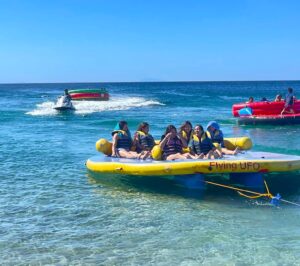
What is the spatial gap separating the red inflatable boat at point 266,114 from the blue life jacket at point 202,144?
9000mm

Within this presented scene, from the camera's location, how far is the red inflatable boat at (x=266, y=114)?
16.1m

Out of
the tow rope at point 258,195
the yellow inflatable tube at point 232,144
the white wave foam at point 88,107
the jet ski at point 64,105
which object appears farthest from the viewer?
the white wave foam at point 88,107

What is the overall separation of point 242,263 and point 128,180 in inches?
145

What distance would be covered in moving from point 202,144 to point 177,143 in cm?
47

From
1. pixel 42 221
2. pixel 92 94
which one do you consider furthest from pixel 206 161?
pixel 92 94

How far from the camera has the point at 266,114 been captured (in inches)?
666

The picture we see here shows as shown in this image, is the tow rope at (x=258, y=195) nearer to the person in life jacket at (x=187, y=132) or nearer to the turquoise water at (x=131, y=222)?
the turquoise water at (x=131, y=222)

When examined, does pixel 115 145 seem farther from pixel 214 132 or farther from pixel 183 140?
pixel 214 132

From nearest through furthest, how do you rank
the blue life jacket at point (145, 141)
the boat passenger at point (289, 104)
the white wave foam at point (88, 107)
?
the blue life jacket at point (145, 141) < the boat passenger at point (289, 104) < the white wave foam at point (88, 107)

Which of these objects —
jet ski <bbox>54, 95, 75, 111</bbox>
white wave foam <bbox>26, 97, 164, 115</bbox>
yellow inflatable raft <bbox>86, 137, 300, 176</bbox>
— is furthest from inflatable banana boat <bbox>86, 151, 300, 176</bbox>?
white wave foam <bbox>26, 97, 164, 115</bbox>

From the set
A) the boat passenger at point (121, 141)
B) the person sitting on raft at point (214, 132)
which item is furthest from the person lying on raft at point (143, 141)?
the person sitting on raft at point (214, 132)

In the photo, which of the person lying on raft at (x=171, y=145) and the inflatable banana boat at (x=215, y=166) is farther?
the person lying on raft at (x=171, y=145)

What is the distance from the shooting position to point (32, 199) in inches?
283

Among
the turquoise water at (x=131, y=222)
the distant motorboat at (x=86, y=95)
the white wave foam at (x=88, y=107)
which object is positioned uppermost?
the distant motorboat at (x=86, y=95)
